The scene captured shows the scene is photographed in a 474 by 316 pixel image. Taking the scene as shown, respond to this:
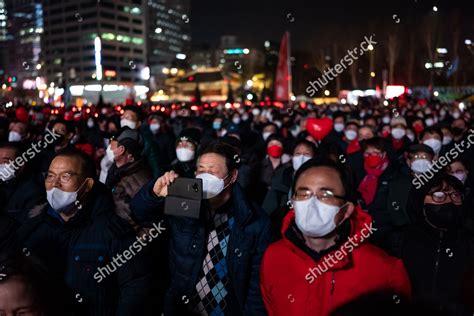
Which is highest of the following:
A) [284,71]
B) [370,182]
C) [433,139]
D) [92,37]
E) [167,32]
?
[167,32]

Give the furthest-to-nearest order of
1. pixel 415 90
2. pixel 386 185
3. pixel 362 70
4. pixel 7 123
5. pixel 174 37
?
pixel 174 37
pixel 362 70
pixel 415 90
pixel 7 123
pixel 386 185

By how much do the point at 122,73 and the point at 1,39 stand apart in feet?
97.8

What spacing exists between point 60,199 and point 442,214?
2.52 meters

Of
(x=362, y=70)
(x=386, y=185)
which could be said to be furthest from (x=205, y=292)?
(x=362, y=70)

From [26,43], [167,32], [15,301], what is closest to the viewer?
[15,301]

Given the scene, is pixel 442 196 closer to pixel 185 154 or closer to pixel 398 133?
pixel 185 154

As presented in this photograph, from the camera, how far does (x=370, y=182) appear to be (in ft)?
19.1

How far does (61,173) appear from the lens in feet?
10.7

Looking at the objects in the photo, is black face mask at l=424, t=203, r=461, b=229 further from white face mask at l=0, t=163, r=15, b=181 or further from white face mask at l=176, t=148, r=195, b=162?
white face mask at l=176, t=148, r=195, b=162

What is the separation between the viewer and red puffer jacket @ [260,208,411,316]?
8.39 feet

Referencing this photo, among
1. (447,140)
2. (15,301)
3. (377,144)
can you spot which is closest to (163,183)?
(15,301)

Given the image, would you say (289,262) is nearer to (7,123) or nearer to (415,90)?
(7,123)
